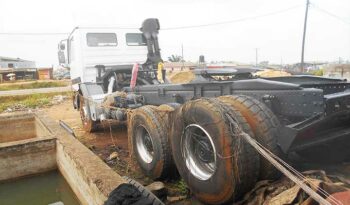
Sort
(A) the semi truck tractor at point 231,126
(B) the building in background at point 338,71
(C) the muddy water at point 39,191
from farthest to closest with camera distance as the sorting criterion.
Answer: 1. (B) the building in background at point 338,71
2. (C) the muddy water at point 39,191
3. (A) the semi truck tractor at point 231,126

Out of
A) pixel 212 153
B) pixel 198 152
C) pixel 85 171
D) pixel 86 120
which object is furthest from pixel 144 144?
pixel 86 120

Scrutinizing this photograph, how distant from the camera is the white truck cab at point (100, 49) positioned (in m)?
7.98

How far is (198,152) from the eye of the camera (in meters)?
3.54

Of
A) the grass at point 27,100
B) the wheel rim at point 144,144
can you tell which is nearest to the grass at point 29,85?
the grass at point 27,100

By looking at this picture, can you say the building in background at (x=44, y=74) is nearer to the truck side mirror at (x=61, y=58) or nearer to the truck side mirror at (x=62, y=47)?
the truck side mirror at (x=61, y=58)

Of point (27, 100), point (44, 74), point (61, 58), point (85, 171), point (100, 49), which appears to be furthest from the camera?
point (44, 74)

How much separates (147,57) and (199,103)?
571 centimetres

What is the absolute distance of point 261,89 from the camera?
3.30 m

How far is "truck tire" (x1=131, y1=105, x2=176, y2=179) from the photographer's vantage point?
4.16 metres

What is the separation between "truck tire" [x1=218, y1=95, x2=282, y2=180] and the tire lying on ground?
0.09 m

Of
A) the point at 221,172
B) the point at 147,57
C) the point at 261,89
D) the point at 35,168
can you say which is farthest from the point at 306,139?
the point at 147,57

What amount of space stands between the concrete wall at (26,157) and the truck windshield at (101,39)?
9.68 ft

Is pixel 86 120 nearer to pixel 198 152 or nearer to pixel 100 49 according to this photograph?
pixel 100 49

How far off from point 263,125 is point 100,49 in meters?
6.02
